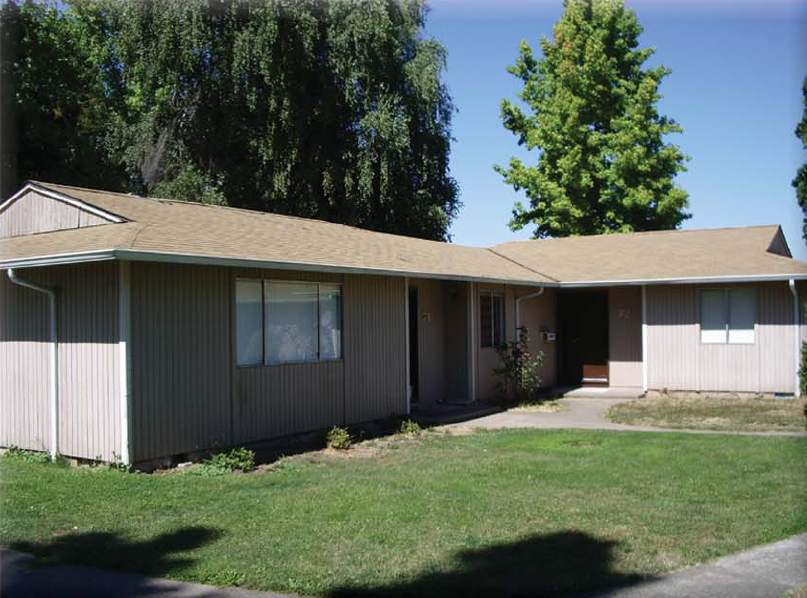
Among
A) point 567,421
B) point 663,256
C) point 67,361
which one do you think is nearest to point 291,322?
point 67,361

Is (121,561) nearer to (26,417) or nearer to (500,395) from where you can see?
(26,417)

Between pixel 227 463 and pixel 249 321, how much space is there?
2.10m

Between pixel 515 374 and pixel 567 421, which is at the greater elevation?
pixel 515 374

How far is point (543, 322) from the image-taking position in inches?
750

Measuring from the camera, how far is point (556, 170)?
30750mm

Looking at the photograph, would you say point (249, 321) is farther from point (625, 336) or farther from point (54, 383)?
point (625, 336)

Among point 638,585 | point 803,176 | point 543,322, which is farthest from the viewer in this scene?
point 543,322

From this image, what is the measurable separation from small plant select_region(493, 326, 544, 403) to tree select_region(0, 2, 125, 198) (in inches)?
632

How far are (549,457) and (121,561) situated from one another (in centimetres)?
579

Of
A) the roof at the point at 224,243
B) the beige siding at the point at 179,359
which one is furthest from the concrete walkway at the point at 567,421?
the beige siding at the point at 179,359

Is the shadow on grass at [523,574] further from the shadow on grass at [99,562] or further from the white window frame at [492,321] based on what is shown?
the white window frame at [492,321]

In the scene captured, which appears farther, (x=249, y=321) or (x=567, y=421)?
(x=567, y=421)

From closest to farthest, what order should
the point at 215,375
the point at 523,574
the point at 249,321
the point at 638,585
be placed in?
the point at 638,585 → the point at 523,574 → the point at 215,375 → the point at 249,321

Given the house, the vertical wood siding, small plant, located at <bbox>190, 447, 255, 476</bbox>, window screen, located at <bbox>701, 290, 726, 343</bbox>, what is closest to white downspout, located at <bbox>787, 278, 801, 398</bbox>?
the house
